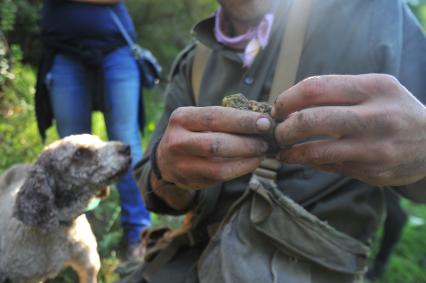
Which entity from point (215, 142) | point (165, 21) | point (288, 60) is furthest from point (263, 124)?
point (165, 21)

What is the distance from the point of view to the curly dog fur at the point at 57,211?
1.99 m

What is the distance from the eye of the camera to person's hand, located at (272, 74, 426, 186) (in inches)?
33.6

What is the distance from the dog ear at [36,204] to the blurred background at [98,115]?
0.52m

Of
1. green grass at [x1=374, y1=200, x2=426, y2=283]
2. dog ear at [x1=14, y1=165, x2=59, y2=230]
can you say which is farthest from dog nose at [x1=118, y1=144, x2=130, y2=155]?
green grass at [x1=374, y1=200, x2=426, y2=283]

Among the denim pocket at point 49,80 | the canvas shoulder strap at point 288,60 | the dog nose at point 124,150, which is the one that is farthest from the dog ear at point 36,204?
the denim pocket at point 49,80

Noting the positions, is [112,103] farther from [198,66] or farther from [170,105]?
[198,66]

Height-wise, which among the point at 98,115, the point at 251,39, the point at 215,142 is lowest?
the point at 98,115

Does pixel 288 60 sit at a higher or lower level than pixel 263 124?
lower

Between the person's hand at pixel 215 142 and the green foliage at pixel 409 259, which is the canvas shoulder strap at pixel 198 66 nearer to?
the person's hand at pixel 215 142

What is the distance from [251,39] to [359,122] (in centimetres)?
91

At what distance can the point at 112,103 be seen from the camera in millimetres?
3061

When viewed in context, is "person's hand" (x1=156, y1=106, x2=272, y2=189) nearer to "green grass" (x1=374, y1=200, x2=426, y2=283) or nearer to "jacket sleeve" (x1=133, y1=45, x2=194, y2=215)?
"jacket sleeve" (x1=133, y1=45, x2=194, y2=215)

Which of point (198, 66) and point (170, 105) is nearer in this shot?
point (198, 66)

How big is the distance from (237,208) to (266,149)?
47cm
